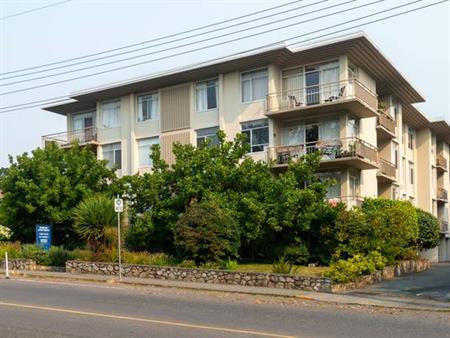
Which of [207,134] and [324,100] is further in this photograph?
[207,134]

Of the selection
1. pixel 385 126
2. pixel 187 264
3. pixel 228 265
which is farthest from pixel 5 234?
pixel 385 126

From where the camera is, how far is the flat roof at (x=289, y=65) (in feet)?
100

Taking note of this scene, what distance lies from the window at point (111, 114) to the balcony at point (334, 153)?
12023mm

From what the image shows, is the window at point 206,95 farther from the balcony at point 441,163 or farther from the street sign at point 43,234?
the balcony at point 441,163

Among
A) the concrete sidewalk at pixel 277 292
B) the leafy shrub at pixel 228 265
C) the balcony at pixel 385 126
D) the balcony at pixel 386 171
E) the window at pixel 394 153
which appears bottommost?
the concrete sidewalk at pixel 277 292

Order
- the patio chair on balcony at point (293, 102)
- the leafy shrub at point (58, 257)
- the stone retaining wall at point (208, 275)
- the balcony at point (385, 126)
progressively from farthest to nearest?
1. the balcony at point (385, 126)
2. the patio chair on balcony at point (293, 102)
3. the leafy shrub at point (58, 257)
4. the stone retaining wall at point (208, 275)

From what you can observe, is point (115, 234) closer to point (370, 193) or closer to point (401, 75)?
point (370, 193)

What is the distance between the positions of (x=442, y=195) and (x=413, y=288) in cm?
3488

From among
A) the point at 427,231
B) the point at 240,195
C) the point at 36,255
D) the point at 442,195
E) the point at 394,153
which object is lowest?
the point at 36,255

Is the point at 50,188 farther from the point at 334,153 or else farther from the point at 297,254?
the point at 334,153

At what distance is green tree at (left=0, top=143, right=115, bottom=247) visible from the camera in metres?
30.5

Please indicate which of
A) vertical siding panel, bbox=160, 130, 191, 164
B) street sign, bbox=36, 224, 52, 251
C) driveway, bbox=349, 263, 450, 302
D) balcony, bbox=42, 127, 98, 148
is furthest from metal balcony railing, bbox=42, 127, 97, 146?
driveway, bbox=349, 263, 450, 302

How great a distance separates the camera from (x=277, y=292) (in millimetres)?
17906

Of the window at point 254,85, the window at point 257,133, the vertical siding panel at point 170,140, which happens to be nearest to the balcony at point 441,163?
the window at point 257,133
